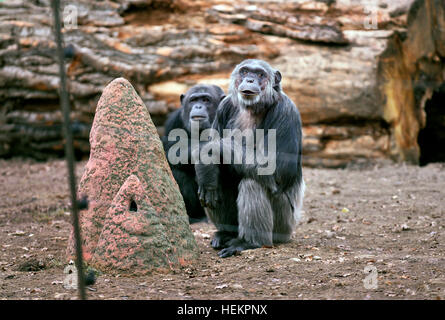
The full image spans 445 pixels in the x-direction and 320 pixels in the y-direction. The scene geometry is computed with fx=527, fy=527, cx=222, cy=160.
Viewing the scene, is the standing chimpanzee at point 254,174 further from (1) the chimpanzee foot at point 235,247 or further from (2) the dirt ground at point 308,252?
(2) the dirt ground at point 308,252

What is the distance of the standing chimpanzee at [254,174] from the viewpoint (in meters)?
4.78

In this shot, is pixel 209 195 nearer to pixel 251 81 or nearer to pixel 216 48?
pixel 251 81

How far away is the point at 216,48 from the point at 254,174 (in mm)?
4510

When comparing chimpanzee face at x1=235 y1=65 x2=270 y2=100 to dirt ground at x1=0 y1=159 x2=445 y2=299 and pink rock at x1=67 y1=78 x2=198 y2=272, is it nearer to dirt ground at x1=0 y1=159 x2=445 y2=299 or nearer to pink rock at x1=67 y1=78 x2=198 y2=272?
pink rock at x1=67 y1=78 x2=198 y2=272

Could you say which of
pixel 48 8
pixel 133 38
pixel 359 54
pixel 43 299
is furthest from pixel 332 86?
pixel 43 299

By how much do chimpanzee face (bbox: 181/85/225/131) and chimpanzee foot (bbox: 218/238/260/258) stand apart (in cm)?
201

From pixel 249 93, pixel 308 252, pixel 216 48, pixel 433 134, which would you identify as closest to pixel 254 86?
pixel 249 93

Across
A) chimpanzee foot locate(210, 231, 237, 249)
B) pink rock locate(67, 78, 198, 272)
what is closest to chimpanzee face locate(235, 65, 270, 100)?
pink rock locate(67, 78, 198, 272)

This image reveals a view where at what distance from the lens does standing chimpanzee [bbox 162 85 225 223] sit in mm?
6602

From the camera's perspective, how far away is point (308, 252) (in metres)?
4.67

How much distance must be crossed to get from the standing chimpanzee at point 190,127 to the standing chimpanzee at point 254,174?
1.33 meters

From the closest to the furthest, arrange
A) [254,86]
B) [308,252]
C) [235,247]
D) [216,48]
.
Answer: [308,252], [235,247], [254,86], [216,48]

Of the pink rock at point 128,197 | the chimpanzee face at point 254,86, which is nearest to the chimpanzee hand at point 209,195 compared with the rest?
the pink rock at point 128,197

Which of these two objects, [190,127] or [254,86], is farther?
[190,127]
